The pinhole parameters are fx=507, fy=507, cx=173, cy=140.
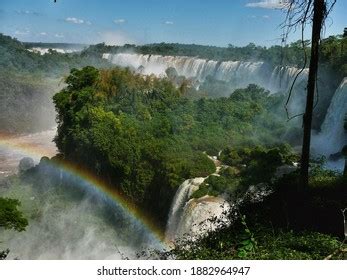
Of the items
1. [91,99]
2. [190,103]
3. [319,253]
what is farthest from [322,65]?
[319,253]

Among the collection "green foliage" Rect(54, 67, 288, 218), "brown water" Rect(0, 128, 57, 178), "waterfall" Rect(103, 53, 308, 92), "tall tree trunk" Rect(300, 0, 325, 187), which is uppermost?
"tall tree trunk" Rect(300, 0, 325, 187)

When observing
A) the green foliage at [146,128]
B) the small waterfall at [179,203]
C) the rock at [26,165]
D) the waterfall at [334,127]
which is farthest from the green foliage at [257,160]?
the rock at [26,165]

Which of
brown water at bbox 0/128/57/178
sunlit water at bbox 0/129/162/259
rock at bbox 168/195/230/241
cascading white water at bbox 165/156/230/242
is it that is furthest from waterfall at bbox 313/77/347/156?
brown water at bbox 0/128/57/178

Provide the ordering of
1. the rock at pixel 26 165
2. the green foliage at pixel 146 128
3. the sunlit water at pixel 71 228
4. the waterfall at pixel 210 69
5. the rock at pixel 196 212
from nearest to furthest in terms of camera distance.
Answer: the rock at pixel 196 212
the green foliage at pixel 146 128
the sunlit water at pixel 71 228
the waterfall at pixel 210 69
the rock at pixel 26 165

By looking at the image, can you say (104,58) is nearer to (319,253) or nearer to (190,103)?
(190,103)

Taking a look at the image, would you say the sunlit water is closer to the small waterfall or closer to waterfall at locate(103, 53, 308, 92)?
the small waterfall

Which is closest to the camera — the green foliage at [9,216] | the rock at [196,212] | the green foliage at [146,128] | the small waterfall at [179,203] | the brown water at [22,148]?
the rock at [196,212]

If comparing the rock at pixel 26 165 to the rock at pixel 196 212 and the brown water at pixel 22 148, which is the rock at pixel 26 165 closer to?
the brown water at pixel 22 148
